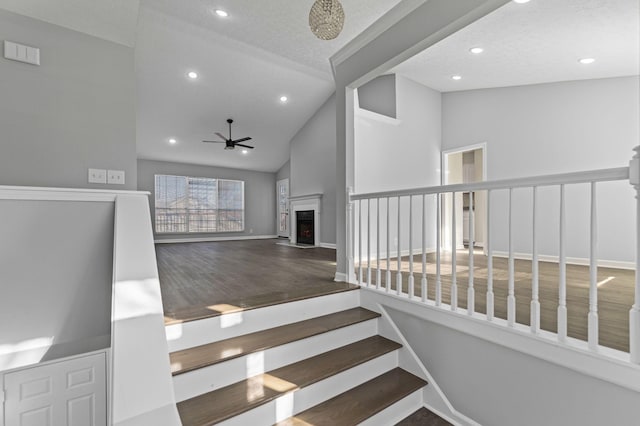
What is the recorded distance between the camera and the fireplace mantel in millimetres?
6836

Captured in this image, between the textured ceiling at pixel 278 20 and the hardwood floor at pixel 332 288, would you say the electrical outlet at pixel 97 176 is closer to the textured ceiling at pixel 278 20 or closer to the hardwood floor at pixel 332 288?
the hardwood floor at pixel 332 288

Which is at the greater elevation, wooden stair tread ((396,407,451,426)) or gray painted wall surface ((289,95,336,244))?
gray painted wall surface ((289,95,336,244))

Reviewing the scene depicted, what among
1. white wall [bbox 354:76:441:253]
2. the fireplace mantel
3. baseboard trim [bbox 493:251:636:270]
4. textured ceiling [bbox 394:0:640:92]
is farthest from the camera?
the fireplace mantel

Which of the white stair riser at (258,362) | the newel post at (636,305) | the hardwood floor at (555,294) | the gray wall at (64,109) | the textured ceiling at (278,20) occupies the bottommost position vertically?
the white stair riser at (258,362)

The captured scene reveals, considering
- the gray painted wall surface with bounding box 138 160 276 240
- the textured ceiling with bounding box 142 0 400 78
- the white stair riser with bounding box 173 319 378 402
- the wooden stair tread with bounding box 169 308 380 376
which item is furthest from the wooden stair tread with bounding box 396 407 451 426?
the gray painted wall surface with bounding box 138 160 276 240

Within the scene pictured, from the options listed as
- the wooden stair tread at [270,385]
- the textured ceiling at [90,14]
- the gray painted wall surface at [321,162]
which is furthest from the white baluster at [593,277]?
the gray painted wall surface at [321,162]

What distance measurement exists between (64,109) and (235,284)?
2051 mm

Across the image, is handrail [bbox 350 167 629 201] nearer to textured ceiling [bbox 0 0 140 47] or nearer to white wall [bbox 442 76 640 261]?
textured ceiling [bbox 0 0 140 47]

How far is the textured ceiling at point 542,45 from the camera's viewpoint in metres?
2.66

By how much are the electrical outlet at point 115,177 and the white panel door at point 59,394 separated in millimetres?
1374

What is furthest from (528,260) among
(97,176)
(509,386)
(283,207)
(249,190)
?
(249,190)

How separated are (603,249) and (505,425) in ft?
11.8

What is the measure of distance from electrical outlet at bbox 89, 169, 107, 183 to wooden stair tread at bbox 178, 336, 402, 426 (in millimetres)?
1928

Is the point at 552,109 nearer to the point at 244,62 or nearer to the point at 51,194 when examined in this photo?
the point at 244,62
